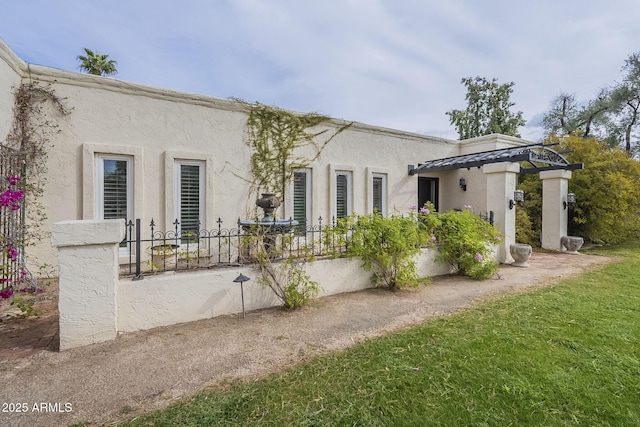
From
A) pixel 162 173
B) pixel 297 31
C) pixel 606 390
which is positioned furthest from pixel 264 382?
pixel 297 31

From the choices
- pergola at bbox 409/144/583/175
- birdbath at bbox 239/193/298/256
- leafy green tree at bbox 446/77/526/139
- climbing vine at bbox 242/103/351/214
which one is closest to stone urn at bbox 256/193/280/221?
birdbath at bbox 239/193/298/256

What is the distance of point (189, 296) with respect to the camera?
4500 mm

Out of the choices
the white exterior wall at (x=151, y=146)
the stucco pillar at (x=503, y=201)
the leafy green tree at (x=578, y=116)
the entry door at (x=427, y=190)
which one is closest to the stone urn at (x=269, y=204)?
the white exterior wall at (x=151, y=146)

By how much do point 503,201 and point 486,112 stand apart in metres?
23.5

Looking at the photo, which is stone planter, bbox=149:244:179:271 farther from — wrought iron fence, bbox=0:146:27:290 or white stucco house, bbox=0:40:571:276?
wrought iron fence, bbox=0:146:27:290

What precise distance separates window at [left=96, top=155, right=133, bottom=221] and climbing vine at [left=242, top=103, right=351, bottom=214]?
310cm

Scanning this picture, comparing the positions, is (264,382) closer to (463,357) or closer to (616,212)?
(463,357)

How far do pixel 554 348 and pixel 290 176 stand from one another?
23.9 ft

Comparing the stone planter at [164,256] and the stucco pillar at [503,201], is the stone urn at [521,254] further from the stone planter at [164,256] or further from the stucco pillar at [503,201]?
the stone planter at [164,256]

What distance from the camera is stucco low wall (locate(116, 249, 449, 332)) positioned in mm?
4105

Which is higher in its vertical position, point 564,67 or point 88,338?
point 564,67

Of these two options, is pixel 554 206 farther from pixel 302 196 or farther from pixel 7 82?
pixel 7 82

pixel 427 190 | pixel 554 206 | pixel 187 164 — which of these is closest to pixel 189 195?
pixel 187 164

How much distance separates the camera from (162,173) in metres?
7.29
